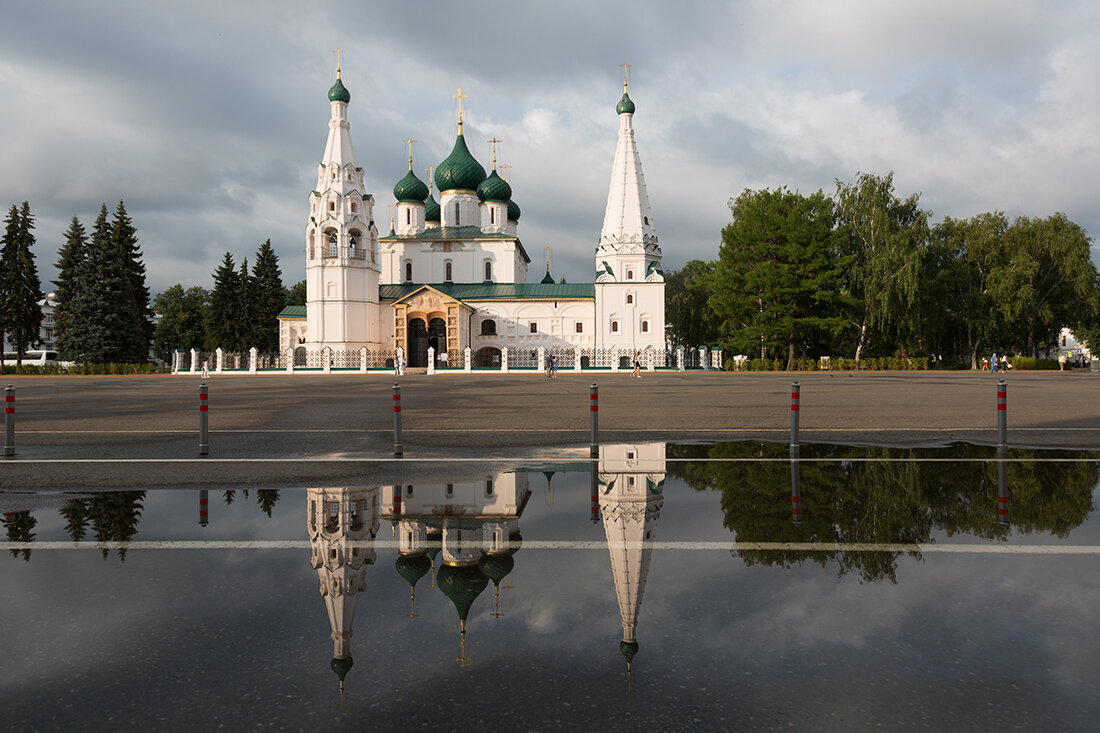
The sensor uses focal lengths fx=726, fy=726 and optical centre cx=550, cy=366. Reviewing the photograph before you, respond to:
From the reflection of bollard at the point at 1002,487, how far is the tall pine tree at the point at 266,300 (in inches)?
2777

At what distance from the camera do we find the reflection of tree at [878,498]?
5.54 metres

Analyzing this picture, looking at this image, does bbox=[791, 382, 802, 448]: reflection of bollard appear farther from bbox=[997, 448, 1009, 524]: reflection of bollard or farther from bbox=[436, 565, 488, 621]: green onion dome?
bbox=[436, 565, 488, 621]: green onion dome

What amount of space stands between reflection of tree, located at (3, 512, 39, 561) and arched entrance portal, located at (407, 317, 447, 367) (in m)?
57.9

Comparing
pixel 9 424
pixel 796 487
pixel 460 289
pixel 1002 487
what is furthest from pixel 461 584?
pixel 460 289

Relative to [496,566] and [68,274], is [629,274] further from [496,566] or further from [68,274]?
[496,566]

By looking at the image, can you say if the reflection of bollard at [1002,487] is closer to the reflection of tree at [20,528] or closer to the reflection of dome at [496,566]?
the reflection of dome at [496,566]

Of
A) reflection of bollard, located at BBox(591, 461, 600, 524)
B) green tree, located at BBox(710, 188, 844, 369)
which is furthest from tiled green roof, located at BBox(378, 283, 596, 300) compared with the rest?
reflection of bollard, located at BBox(591, 461, 600, 524)

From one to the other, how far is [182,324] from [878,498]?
100076 millimetres

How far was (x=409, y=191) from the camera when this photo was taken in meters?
73.8

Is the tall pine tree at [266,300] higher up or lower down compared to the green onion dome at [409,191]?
lower down

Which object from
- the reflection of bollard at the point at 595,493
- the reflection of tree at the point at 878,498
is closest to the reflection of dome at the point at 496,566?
the reflection of bollard at the point at 595,493

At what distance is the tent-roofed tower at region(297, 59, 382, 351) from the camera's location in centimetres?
6056

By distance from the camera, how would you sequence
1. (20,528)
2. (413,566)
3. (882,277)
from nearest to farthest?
(413,566)
(20,528)
(882,277)

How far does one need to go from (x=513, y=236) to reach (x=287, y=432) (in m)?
62.0
